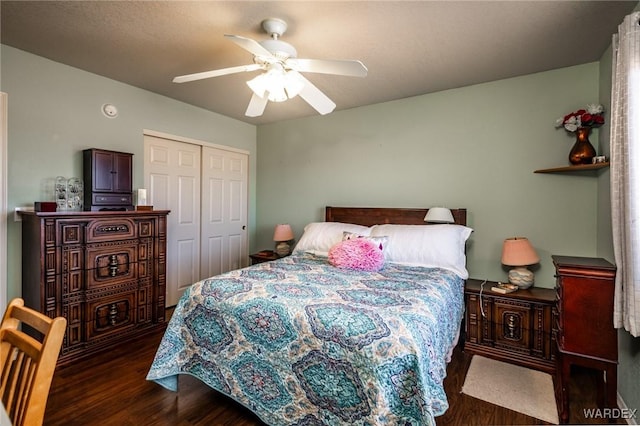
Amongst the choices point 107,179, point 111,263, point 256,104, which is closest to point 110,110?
point 107,179

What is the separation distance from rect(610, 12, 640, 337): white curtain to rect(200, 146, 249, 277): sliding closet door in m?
3.83

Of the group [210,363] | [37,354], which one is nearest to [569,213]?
[210,363]

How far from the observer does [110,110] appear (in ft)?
9.90

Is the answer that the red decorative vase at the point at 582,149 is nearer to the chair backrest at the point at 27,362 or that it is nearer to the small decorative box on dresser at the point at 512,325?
the small decorative box on dresser at the point at 512,325

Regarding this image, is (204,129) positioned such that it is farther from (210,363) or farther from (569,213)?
(569,213)

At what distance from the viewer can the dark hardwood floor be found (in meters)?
1.87

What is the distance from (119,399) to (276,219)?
2.79 meters

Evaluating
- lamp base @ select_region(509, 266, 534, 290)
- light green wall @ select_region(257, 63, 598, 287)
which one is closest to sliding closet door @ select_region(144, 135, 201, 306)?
light green wall @ select_region(257, 63, 598, 287)

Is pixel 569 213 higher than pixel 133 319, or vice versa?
pixel 569 213

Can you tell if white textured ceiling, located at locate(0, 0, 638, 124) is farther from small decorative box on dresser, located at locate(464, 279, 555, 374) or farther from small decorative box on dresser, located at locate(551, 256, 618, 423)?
small decorative box on dresser, located at locate(464, 279, 555, 374)

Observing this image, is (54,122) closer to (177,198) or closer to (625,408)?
(177,198)

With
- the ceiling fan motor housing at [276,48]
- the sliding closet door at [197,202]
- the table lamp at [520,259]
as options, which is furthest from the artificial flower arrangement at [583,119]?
the sliding closet door at [197,202]

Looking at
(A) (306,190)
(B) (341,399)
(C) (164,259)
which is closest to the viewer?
(B) (341,399)

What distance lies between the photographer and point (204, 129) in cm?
396
